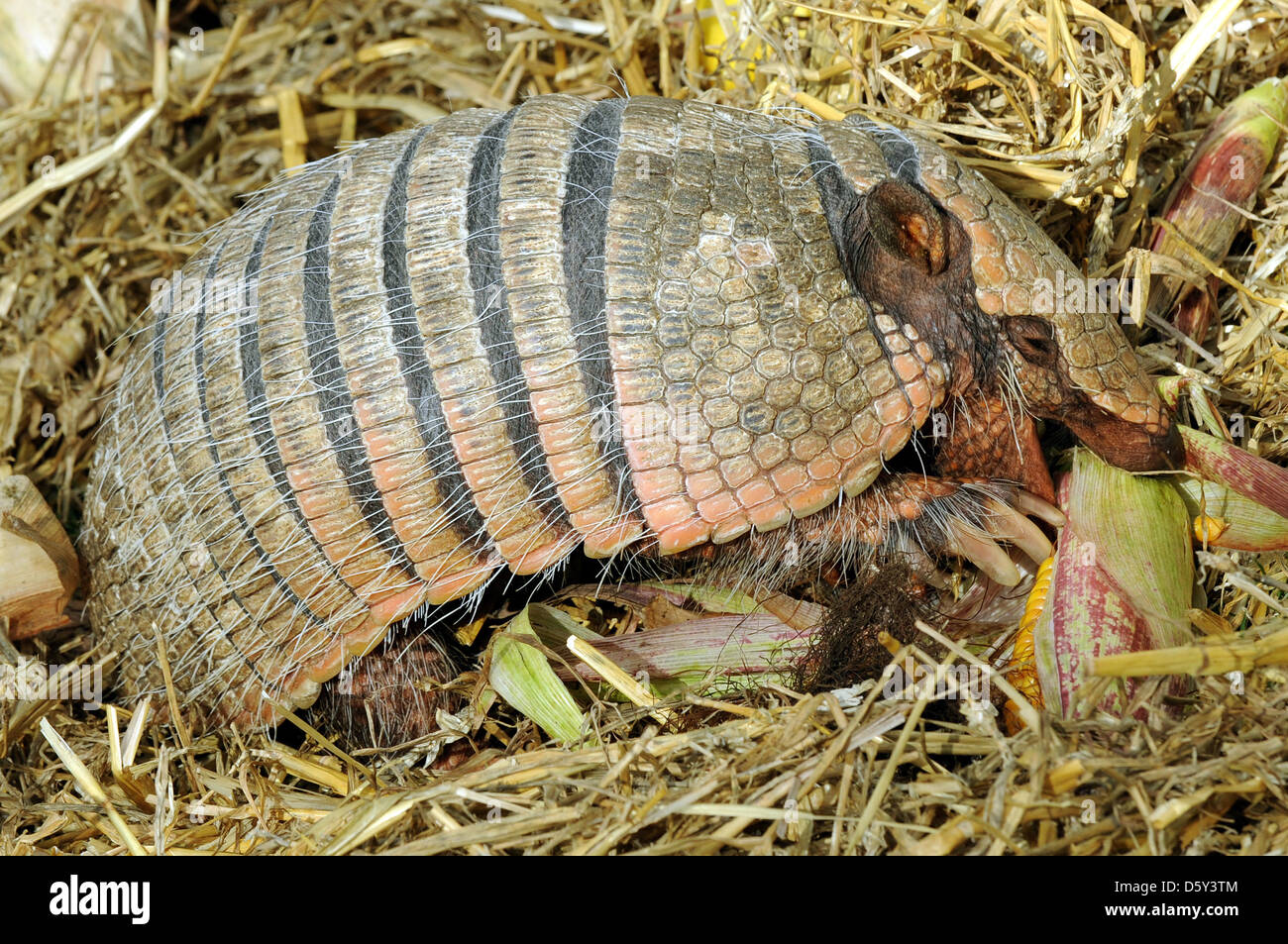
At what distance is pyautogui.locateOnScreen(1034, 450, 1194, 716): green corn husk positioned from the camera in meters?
2.94

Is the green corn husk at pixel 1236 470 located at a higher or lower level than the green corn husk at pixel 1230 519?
higher

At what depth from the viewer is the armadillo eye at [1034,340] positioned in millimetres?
3104

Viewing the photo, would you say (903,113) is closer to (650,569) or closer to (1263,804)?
(650,569)

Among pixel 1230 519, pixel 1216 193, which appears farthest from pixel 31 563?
pixel 1216 193

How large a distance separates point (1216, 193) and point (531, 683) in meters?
2.86

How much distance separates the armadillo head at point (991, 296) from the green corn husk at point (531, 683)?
1.48 metres

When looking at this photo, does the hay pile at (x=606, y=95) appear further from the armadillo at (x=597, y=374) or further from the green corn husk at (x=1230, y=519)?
the armadillo at (x=597, y=374)

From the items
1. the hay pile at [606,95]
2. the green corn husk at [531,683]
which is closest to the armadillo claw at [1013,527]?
the hay pile at [606,95]

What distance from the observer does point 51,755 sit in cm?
363

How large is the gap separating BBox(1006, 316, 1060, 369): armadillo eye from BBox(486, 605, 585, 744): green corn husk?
1.71m

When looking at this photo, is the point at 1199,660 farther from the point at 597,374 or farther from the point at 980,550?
the point at 597,374

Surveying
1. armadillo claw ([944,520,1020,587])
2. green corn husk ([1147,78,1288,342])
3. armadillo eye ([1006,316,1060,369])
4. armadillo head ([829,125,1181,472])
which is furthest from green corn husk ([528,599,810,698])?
green corn husk ([1147,78,1288,342])

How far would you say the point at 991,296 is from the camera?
309 cm

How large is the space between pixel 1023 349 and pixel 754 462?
894mm
